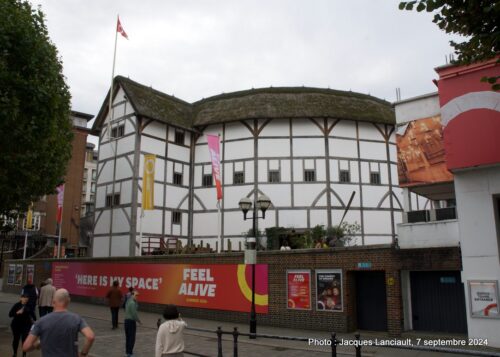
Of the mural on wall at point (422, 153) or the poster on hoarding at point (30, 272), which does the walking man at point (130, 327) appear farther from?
the poster on hoarding at point (30, 272)

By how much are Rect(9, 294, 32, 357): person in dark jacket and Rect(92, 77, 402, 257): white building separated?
16.9 meters

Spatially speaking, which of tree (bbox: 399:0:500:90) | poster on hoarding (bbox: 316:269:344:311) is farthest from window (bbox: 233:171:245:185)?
tree (bbox: 399:0:500:90)

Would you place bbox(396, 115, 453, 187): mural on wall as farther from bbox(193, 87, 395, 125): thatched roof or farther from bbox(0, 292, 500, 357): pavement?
bbox(193, 87, 395, 125): thatched roof

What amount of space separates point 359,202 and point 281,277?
13662mm

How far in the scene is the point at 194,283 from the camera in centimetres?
2016

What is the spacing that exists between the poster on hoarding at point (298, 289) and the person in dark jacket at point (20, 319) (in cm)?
952

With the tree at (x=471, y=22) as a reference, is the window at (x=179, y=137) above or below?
above

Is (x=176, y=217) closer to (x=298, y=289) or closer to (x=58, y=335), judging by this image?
(x=298, y=289)

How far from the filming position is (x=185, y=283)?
67.4ft

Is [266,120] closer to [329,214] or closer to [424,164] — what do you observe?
[329,214]

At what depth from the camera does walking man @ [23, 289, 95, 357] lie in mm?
5188

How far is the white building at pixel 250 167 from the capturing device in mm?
29109

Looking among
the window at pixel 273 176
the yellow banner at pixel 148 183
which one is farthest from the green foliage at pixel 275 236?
the yellow banner at pixel 148 183

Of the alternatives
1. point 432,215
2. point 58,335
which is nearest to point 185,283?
point 432,215
